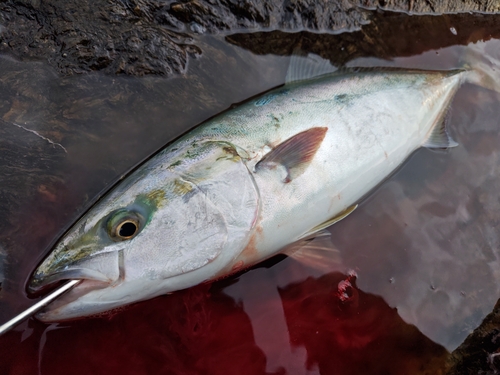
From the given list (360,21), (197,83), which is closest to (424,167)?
(360,21)

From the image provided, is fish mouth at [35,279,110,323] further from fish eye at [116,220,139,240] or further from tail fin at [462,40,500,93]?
tail fin at [462,40,500,93]

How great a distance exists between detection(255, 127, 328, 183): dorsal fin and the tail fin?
1.54 meters

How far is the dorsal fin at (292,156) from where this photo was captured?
200cm

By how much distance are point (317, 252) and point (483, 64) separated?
193cm

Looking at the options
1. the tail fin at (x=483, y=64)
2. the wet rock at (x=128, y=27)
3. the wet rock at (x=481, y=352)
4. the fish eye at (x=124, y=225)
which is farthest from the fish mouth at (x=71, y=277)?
the tail fin at (x=483, y=64)

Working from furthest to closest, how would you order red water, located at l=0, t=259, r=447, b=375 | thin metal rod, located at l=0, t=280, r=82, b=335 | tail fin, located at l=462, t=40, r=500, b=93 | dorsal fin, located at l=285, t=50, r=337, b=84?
tail fin, located at l=462, t=40, r=500, b=93 → dorsal fin, located at l=285, t=50, r=337, b=84 → red water, located at l=0, t=259, r=447, b=375 → thin metal rod, located at l=0, t=280, r=82, b=335

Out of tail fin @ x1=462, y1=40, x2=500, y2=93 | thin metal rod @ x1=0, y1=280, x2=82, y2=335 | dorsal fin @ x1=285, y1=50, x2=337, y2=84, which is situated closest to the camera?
thin metal rod @ x1=0, y1=280, x2=82, y2=335

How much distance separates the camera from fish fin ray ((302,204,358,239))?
217 cm

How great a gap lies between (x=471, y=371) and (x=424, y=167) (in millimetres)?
1302

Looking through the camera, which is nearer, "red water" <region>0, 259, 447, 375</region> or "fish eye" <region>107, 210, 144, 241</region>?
"fish eye" <region>107, 210, 144, 241</region>

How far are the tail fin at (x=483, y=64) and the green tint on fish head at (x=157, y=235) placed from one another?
1984 mm

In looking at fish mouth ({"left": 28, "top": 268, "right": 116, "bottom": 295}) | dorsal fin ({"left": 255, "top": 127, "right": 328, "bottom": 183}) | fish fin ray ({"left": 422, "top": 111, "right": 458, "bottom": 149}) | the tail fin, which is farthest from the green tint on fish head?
the tail fin

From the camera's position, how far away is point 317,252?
229cm

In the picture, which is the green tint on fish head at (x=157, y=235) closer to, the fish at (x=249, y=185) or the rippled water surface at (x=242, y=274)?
the fish at (x=249, y=185)
